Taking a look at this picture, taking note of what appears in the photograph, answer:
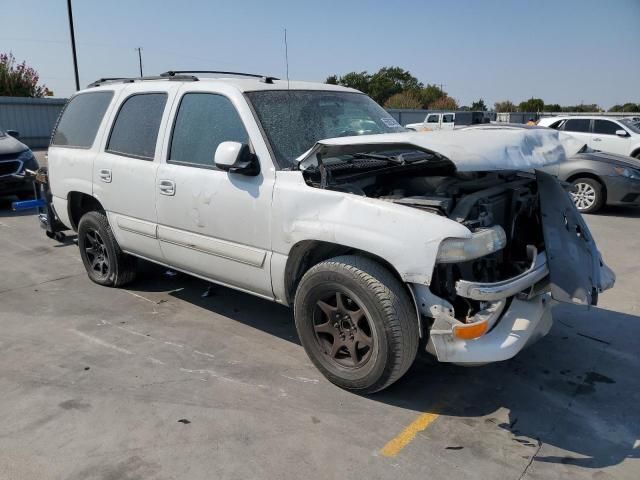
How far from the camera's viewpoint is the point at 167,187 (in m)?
4.19

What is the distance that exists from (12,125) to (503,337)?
2521cm

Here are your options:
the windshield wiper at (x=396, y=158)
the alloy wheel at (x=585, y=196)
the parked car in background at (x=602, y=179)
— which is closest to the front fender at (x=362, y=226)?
the windshield wiper at (x=396, y=158)

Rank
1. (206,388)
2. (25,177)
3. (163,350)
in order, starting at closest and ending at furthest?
(206,388), (163,350), (25,177)

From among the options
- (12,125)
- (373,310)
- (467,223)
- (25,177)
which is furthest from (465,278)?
(12,125)

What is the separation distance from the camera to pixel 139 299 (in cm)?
513

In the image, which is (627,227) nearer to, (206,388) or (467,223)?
(467,223)

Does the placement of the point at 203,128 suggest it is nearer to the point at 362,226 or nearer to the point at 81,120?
the point at 362,226

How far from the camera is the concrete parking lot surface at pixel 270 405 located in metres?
2.75

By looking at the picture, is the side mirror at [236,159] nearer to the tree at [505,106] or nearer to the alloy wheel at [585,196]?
the alloy wheel at [585,196]

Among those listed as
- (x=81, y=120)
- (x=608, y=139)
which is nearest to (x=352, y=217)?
(x=81, y=120)

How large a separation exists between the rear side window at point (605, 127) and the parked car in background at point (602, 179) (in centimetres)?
483

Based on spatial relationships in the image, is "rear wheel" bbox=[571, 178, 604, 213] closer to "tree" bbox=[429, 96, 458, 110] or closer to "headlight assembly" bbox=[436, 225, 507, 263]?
"headlight assembly" bbox=[436, 225, 507, 263]

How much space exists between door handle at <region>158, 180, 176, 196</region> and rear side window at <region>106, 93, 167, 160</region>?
1.03 ft

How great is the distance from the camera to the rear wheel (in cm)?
928
